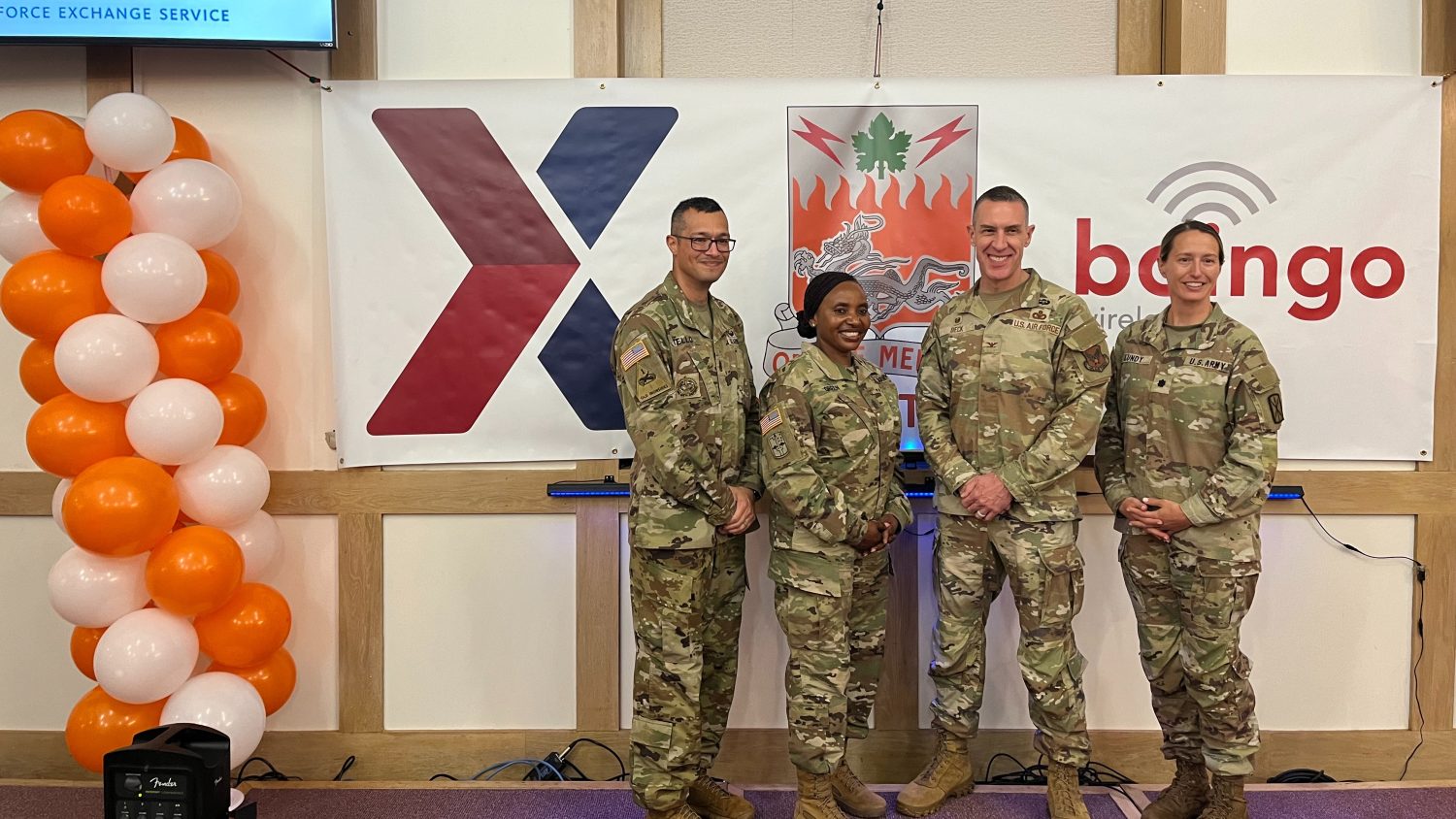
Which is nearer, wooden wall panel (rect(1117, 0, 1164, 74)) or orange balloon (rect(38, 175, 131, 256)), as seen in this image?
orange balloon (rect(38, 175, 131, 256))

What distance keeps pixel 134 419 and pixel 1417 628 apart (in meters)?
4.13

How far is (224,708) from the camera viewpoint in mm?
2529

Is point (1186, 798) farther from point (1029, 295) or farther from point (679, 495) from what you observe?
point (679, 495)

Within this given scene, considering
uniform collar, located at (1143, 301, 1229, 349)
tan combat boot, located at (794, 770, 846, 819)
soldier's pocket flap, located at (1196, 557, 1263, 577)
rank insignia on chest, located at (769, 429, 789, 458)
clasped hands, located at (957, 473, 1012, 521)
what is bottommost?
tan combat boot, located at (794, 770, 846, 819)

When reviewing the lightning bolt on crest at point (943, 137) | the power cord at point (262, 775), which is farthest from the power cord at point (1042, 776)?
the power cord at point (262, 775)

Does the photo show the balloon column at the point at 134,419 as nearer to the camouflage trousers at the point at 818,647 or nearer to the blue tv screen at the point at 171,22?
the blue tv screen at the point at 171,22

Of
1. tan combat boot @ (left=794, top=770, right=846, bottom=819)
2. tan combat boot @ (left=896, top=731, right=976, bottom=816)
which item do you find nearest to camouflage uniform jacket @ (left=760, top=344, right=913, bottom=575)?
tan combat boot @ (left=794, top=770, right=846, bottom=819)

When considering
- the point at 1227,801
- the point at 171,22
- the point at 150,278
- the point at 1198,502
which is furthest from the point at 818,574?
the point at 171,22

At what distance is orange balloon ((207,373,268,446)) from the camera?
2.75 m

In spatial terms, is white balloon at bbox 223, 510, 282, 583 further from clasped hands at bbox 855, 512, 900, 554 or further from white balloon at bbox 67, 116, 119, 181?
clasped hands at bbox 855, 512, 900, 554

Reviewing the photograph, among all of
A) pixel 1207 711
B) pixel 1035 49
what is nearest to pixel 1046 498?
pixel 1207 711

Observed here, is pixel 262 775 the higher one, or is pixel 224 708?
pixel 224 708

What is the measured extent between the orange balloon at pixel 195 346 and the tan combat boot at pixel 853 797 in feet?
7.18

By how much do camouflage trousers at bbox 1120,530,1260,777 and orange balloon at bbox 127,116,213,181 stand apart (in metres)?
3.12
